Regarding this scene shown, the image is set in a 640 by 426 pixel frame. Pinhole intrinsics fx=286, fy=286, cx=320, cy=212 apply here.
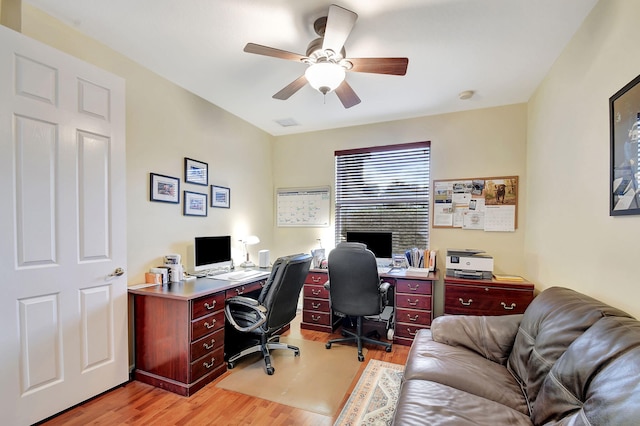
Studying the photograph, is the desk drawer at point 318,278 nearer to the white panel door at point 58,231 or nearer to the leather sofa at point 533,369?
the leather sofa at point 533,369

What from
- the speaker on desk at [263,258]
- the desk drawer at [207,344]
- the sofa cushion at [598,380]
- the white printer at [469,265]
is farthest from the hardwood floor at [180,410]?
the white printer at [469,265]

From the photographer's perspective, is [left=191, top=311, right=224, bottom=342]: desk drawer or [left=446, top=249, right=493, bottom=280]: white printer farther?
[left=446, top=249, right=493, bottom=280]: white printer

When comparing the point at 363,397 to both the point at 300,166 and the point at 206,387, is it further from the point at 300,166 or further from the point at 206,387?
the point at 300,166

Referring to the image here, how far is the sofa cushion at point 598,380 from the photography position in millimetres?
907

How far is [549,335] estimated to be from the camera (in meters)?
1.50

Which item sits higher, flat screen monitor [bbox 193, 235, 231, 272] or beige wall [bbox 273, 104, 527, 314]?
beige wall [bbox 273, 104, 527, 314]

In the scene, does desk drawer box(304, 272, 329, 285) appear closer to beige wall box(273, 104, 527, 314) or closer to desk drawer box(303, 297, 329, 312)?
desk drawer box(303, 297, 329, 312)

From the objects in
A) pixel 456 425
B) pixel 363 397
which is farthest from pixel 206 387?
pixel 456 425

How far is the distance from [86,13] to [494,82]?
3.34 metres

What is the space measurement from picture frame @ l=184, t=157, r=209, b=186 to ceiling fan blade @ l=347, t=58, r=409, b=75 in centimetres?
194

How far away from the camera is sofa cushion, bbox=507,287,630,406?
1.38m

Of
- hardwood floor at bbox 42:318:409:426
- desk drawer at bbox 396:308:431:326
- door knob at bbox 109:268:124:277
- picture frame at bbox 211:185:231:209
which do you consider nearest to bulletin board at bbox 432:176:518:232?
desk drawer at bbox 396:308:431:326

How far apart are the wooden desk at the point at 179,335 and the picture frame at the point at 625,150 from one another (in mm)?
2684

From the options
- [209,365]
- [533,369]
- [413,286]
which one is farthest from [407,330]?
[209,365]
